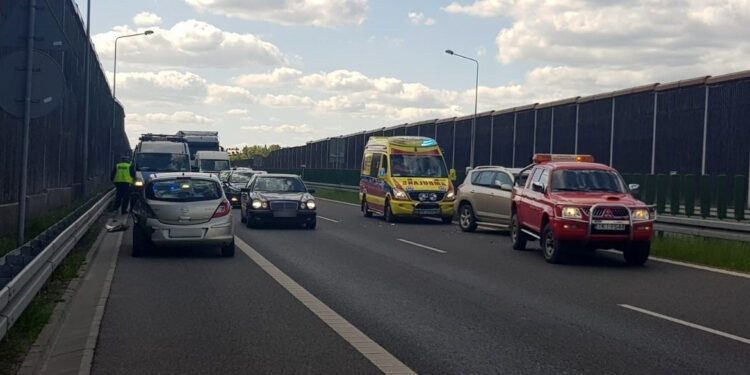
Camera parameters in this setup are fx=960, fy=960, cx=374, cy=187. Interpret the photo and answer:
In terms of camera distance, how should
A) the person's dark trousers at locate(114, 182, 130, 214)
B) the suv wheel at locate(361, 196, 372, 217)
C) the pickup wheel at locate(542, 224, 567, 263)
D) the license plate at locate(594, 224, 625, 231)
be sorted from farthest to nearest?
the suv wheel at locate(361, 196, 372, 217) < the person's dark trousers at locate(114, 182, 130, 214) < the pickup wheel at locate(542, 224, 567, 263) < the license plate at locate(594, 224, 625, 231)

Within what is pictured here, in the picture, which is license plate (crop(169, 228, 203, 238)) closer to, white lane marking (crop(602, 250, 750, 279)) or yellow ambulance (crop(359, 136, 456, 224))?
white lane marking (crop(602, 250, 750, 279))

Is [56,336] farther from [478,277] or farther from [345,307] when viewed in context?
[478,277]

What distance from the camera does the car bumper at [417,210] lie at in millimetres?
27375

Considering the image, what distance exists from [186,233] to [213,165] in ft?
102

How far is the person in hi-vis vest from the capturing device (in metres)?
29.0

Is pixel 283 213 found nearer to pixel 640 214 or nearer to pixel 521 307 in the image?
pixel 640 214

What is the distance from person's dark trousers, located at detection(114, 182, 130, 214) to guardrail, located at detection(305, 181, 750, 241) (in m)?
16.8

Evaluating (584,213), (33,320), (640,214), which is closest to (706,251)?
(640,214)

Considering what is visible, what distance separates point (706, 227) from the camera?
17.2 meters

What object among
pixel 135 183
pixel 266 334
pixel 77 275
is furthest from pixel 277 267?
pixel 135 183

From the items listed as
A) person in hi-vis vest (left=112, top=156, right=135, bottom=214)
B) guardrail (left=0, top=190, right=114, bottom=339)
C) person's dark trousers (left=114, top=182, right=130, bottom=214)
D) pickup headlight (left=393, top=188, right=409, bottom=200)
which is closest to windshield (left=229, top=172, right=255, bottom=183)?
person's dark trousers (left=114, top=182, right=130, bottom=214)

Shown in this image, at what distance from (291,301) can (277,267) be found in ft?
12.4

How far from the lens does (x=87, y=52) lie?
3312 cm

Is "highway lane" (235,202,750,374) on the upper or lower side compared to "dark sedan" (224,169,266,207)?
lower
